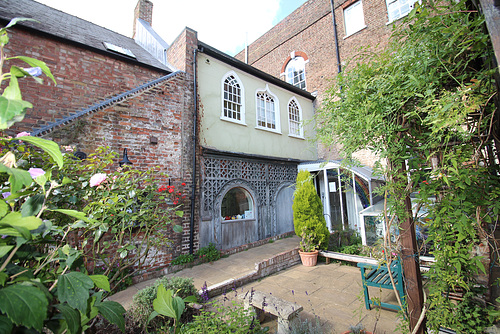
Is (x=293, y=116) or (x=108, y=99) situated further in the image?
(x=293, y=116)

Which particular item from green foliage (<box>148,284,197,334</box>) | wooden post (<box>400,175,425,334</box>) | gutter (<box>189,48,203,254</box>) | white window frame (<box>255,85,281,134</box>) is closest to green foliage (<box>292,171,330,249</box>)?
gutter (<box>189,48,203,254</box>)

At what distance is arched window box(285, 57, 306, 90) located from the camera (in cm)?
1272

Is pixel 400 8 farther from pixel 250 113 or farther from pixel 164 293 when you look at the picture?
pixel 164 293

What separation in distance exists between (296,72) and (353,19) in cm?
358

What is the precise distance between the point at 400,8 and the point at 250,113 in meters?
8.17

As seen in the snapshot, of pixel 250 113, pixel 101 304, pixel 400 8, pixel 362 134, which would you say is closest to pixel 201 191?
pixel 250 113

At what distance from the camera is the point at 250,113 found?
8602 mm

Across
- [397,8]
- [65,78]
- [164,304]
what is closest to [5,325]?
[164,304]

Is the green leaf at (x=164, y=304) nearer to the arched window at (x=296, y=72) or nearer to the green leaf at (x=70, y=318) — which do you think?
the green leaf at (x=70, y=318)

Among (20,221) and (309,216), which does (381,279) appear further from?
(20,221)

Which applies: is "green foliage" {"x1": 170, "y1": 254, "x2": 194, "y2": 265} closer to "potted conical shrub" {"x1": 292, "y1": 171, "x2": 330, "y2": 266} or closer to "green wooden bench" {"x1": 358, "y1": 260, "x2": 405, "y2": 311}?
"potted conical shrub" {"x1": 292, "y1": 171, "x2": 330, "y2": 266}

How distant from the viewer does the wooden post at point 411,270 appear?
2367mm

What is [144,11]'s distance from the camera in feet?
33.0

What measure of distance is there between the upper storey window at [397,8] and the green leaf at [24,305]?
1320 cm
